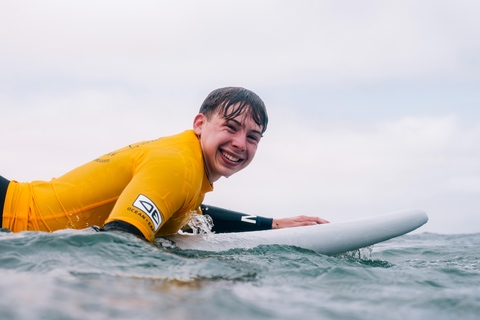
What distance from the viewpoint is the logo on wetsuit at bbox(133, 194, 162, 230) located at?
2.42 meters

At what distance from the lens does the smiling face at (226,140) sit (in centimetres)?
309

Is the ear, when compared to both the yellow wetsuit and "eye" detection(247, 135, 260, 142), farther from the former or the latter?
"eye" detection(247, 135, 260, 142)

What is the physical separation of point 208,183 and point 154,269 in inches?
53.8

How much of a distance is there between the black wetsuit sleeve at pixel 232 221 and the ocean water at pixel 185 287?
2158 millimetres

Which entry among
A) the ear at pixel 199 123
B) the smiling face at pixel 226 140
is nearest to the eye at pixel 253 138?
the smiling face at pixel 226 140

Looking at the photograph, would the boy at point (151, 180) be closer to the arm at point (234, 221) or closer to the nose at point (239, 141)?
the nose at point (239, 141)

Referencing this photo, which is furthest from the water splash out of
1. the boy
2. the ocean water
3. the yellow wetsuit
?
the ocean water

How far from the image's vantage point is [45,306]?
4.64 feet

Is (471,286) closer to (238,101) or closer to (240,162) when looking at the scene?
(240,162)

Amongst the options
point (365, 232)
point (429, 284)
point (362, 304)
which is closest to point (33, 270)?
point (362, 304)

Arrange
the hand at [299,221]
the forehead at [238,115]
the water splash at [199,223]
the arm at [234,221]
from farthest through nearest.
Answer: the arm at [234,221] → the hand at [299,221] → the water splash at [199,223] → the forehead at [238,115]

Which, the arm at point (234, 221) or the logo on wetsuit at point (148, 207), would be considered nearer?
the logo on wetsuit at point (148, 207)

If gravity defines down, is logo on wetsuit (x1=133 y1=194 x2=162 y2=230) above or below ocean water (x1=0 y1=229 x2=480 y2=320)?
above

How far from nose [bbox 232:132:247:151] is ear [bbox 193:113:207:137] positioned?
30 cm
